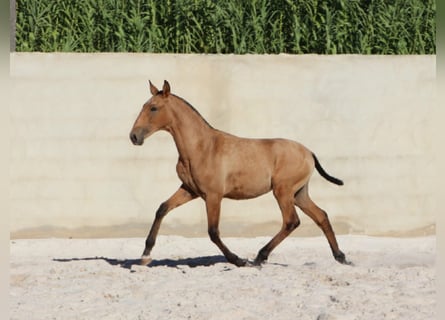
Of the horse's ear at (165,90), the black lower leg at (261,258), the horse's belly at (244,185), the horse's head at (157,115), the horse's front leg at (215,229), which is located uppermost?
the horse's ear at (165,90)

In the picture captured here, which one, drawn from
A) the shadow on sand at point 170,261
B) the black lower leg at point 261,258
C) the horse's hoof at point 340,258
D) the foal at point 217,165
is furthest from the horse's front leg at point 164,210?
the horse's hoof at point 340,258

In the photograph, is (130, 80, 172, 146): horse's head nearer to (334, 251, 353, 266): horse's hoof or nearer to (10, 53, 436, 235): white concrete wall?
(10, 53, 436, 235): white concrete wall

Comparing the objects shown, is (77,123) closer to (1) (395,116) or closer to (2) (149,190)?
(2) (149,190)

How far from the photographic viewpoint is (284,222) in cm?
792

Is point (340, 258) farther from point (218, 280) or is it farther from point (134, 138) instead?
point (134, 138)

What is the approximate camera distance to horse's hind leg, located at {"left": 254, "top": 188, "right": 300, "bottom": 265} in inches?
309

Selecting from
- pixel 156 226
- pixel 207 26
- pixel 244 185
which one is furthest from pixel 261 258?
pixel 207 26

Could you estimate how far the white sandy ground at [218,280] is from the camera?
574cm

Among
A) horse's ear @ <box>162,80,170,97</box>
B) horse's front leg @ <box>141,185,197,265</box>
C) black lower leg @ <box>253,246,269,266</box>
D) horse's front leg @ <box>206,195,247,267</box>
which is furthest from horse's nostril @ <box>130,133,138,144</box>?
black lower leg @ <box>253,246,269,266</box>

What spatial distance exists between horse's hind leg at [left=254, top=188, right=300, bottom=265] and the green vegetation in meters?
3.05

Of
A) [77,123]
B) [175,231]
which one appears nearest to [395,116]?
[175,231]

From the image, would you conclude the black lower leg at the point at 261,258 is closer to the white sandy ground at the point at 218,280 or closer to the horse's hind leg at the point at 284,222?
the horse's hind leg at the point at 284,222

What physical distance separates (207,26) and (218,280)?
4.62 metres

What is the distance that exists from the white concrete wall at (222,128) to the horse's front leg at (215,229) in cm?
173
